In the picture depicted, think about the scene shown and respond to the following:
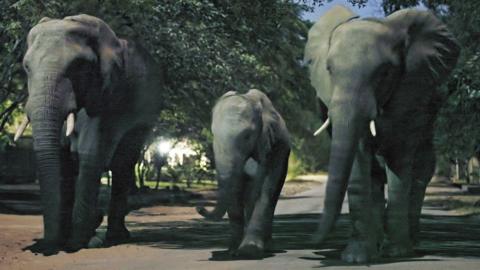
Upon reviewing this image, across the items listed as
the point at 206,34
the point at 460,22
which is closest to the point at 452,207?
the point at 460,22

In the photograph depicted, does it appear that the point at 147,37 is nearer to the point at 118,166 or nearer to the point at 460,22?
the point at 118,166

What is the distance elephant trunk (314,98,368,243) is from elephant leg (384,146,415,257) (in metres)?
1.64

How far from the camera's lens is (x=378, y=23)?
11.6m

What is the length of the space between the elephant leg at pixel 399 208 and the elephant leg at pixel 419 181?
129 centimetres

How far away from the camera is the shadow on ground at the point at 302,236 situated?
44.1 ft

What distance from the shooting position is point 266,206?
13.3 meters

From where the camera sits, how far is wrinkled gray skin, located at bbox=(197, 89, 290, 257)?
12.6 meters

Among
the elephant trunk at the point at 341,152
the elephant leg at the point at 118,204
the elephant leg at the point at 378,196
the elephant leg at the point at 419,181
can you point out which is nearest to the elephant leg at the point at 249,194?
the elephant leg at the point at 378,196

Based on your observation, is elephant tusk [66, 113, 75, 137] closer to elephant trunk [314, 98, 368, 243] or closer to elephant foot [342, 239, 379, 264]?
elephant trunk [314, 98, 368, 243]

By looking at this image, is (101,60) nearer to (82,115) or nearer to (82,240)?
(82,115)

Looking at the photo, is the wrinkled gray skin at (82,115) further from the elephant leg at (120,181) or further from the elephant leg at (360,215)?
the elephant leg at (360,215)

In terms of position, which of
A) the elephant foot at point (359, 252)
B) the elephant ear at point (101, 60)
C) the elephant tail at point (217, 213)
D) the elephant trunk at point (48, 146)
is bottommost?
the elephant foot at point (359, 252)

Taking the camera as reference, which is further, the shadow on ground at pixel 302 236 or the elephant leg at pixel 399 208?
the shadow on ground at pixel 302 236

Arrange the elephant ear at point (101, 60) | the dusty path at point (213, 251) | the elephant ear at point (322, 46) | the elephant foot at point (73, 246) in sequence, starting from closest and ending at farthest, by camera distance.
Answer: the dusty path at point (213, 251)
the elephant ear at point (322, 46)
the elephant foot at point (73, 246)
the elephant ear at point (101, 60)
